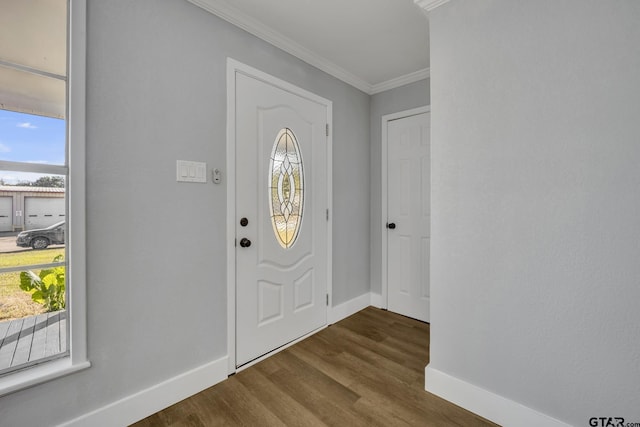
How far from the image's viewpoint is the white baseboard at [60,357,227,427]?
53.5 inches

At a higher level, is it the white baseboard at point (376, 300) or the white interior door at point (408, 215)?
the white interior door at point (408, 215)

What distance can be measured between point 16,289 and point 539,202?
2.51 m

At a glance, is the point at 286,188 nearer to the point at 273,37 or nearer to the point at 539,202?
the point at 273,37

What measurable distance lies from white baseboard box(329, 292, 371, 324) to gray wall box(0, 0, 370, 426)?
115cm

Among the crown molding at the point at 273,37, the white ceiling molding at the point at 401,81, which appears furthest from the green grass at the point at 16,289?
the white ceiling molding at the point at 401,81

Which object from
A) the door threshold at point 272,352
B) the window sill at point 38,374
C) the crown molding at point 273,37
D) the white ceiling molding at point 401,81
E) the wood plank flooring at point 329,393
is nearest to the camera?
the window sill at point 38,374

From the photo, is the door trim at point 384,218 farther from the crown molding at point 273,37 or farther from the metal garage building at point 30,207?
the metal garage building at point 30,207

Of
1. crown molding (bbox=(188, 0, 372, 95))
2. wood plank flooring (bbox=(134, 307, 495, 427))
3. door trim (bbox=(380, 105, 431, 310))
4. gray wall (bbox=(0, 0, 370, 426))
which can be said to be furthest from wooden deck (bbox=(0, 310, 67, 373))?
door trim (bbox=(380, 105, 431, 310))

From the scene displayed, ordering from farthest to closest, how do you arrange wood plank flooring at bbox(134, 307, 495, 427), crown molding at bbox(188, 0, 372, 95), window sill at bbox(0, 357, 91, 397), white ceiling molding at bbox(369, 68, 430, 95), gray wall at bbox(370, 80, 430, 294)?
gray wall at bbox(370, 80, 430, 294) → white ceiling molding at bbox(369, 68, 430, 95) → crown molding at bbox(188, 0, 372, 95) → wood plank flooring at bbox(134, 307, 495, 427) → window sill at bbox(0, 357, 91, 397)

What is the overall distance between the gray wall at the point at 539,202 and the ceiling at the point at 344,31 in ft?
1.34

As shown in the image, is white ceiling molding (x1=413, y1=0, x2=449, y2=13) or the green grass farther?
white ceiling molding (x1=413, y1=0, x2=449, y2=13)

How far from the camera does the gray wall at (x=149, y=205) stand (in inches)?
53.4

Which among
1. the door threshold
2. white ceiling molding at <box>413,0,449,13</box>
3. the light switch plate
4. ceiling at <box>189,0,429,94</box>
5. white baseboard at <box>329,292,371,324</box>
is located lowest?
the door threshold

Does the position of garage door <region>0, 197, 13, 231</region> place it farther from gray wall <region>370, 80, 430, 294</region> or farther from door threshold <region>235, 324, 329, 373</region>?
gray wall <region>370, 80, 430, 294</region>
